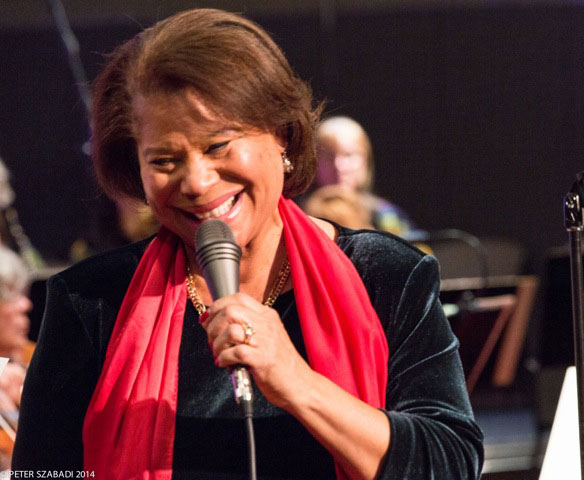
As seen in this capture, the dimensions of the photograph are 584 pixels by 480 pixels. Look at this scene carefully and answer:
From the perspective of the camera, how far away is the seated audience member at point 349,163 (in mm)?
5062

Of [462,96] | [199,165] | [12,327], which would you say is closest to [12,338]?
[12,327]

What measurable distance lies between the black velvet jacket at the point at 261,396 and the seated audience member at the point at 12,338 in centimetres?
73

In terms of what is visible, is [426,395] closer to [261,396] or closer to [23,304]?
[261,396]

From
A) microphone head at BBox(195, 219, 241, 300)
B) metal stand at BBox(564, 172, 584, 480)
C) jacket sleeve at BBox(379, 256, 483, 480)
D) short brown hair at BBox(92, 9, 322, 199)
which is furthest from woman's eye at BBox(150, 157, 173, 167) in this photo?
metal stand at BBox(564, 172, 584, 480)

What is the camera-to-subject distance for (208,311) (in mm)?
1327

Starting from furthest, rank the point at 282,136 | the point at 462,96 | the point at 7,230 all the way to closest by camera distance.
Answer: the point at 462,96 < the point at 7,230 < the point at 282,136

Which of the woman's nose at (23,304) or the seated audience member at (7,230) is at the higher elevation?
the seated audience member at (7,230)

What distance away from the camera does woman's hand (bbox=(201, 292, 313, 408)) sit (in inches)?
43.8

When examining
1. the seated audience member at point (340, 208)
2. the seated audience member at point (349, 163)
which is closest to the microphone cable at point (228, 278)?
the seated audience member at point (340, 208)

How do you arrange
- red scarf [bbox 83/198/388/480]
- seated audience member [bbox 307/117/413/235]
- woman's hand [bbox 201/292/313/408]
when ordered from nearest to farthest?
woman's hand [bbox 201/292/313/408], red scarf [bbox 83/198/388/480], seated audience member [bbox 307/117/413/235]

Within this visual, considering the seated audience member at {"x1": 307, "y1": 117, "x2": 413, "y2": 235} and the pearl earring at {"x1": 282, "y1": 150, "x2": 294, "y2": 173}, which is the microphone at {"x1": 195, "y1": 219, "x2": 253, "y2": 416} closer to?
the pearl earring at {"x1": 282, "y1": 150, "x2": 294, "y2": 173}

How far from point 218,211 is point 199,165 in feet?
0.26

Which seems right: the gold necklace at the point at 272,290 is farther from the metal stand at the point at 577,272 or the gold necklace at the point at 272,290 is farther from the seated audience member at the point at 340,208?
the seated audience member at the point at 340,208

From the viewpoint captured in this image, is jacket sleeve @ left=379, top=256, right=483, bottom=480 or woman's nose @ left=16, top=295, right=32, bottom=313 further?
woman's nose @ left=16, top=295, right=32, bottom=313
